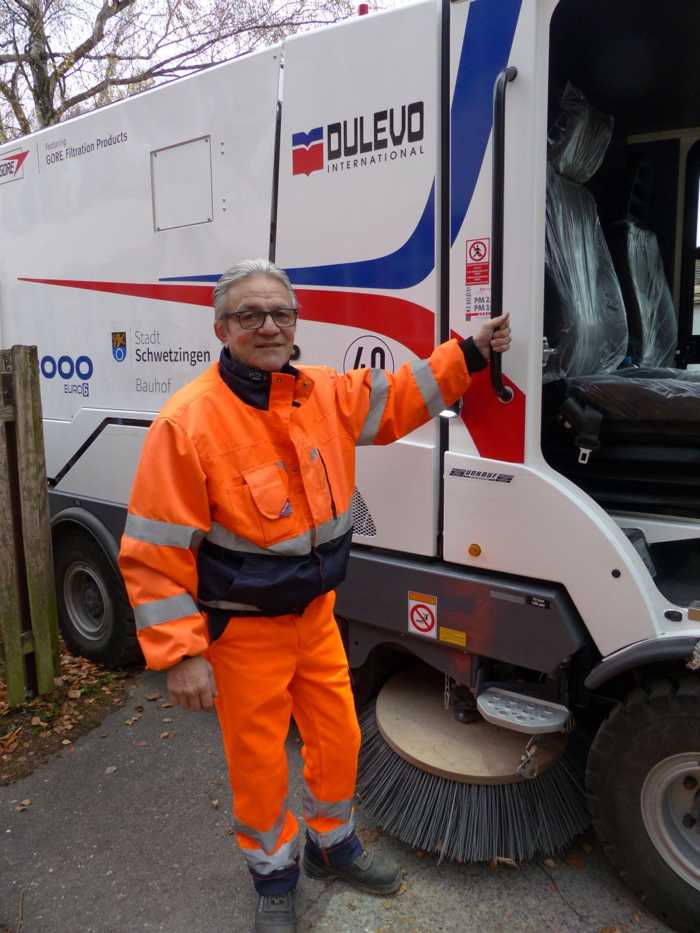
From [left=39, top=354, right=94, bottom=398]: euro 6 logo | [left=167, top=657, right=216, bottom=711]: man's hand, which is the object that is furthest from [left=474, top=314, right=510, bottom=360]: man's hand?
[left=39, top=354, right=94, bottom=398]: euro 6 logo

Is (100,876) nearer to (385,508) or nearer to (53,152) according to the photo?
(385,508)

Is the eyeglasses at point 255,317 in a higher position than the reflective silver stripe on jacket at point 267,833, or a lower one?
higher

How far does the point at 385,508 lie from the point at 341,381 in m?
0.51

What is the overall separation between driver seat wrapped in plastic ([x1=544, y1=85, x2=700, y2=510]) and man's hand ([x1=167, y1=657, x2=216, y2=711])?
1.31m

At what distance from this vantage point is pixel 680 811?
2117 mm

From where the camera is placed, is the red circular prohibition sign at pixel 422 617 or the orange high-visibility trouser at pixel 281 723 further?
the red circular prohibition sign at pixel 422 617

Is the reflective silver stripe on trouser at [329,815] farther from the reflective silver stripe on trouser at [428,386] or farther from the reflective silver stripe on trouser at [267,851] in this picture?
the reflective silver stripe on trouser at [428,386]

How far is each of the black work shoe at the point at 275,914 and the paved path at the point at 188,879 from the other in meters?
0.09

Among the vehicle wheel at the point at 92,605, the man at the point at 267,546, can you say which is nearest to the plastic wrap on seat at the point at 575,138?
the man at the point at 267,546

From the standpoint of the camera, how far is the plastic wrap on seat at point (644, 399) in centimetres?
222

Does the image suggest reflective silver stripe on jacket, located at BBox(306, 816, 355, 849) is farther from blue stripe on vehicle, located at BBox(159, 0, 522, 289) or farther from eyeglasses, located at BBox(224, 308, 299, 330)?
blue stripe on vehicle, located at BBox(159, 0, 522, 289)

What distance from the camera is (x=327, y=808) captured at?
7.40 feet

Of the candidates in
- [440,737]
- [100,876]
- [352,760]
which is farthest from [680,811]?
[100,876]

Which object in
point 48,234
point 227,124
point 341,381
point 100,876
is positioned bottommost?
point 100,876
